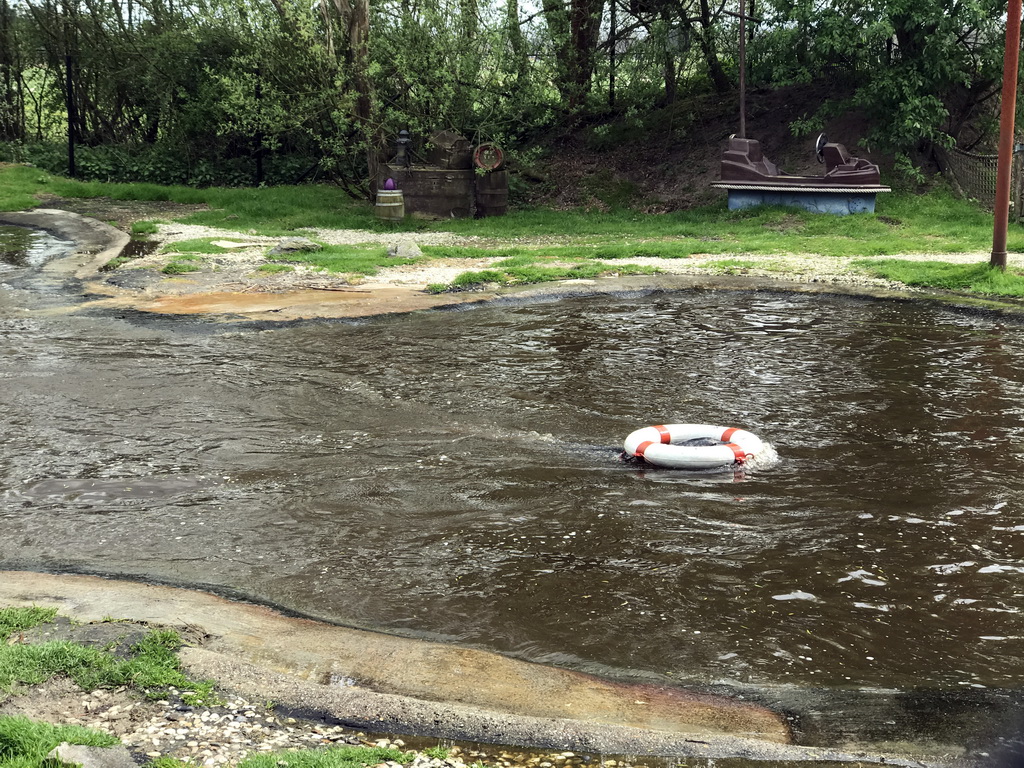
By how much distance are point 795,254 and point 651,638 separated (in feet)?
37.7

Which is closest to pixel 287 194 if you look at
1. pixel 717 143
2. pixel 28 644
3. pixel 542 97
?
pixel 542 97

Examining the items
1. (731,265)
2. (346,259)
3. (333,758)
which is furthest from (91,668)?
(731,265)

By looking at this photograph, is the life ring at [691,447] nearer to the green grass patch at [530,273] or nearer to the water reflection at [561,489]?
the water reflection at [561,489]

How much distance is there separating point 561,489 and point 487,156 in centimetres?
1420

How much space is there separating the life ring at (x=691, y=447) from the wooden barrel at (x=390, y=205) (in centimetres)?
1322

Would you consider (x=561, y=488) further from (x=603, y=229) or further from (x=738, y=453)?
(x=603, y=229)

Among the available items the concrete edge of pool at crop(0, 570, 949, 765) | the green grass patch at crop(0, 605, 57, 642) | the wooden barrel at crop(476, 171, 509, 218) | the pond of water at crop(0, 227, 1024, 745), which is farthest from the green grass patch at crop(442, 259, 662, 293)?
the green grass patch at crop(0, 605, 57, 642)

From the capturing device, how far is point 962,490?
620 centimetres

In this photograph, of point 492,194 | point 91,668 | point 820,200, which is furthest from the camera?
point 492,194

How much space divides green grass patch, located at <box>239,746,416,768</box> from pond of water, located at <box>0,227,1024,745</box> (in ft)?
3.90

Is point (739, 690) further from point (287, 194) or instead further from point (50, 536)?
point (287, 194)

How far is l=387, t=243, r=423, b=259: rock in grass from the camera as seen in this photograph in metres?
14.7

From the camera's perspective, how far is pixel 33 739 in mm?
3117

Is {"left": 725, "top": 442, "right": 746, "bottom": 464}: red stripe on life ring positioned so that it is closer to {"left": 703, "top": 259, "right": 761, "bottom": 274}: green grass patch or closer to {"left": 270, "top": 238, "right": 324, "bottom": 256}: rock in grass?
{"left": 703, "top": 259, "right": 761, "bottom": 274}: green grass patch
